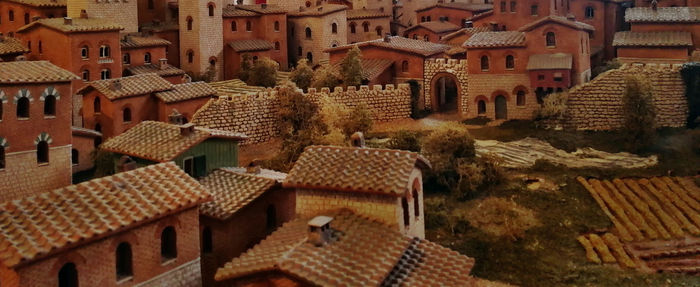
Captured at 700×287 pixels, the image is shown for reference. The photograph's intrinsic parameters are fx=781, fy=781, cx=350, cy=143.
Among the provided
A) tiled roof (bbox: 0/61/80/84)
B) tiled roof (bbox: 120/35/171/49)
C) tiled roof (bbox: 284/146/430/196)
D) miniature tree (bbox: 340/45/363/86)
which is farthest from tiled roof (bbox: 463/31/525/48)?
tiled roof (bbox: 0/61/80/84)

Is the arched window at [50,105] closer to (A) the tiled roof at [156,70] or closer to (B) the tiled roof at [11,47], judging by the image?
(B) the tiled roof at [11,47]

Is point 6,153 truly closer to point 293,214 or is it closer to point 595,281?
point 293,214

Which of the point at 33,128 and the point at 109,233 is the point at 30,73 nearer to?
the point at 33,128

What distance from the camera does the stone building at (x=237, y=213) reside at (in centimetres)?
2781

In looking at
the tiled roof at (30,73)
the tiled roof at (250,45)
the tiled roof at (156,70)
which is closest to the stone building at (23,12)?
the tiled roof at (156,70)

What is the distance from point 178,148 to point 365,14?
44654mm

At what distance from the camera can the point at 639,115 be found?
1775 inches

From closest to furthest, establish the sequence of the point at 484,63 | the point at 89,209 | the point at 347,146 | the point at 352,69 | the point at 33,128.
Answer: the point at 89,209, the point at 33,128, the point at 347,146, the point at 352,69, the point at 484,63

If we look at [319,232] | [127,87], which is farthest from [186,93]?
[319,232]

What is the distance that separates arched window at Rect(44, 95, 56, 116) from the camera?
28938 millimetres

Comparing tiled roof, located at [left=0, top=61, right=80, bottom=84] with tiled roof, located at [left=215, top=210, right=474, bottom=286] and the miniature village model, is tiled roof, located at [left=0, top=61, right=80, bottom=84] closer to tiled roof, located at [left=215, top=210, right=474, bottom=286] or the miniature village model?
the miniature village model

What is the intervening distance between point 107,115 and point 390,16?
37923mm

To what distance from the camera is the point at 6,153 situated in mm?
27672

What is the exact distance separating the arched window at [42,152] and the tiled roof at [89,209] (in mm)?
6260
